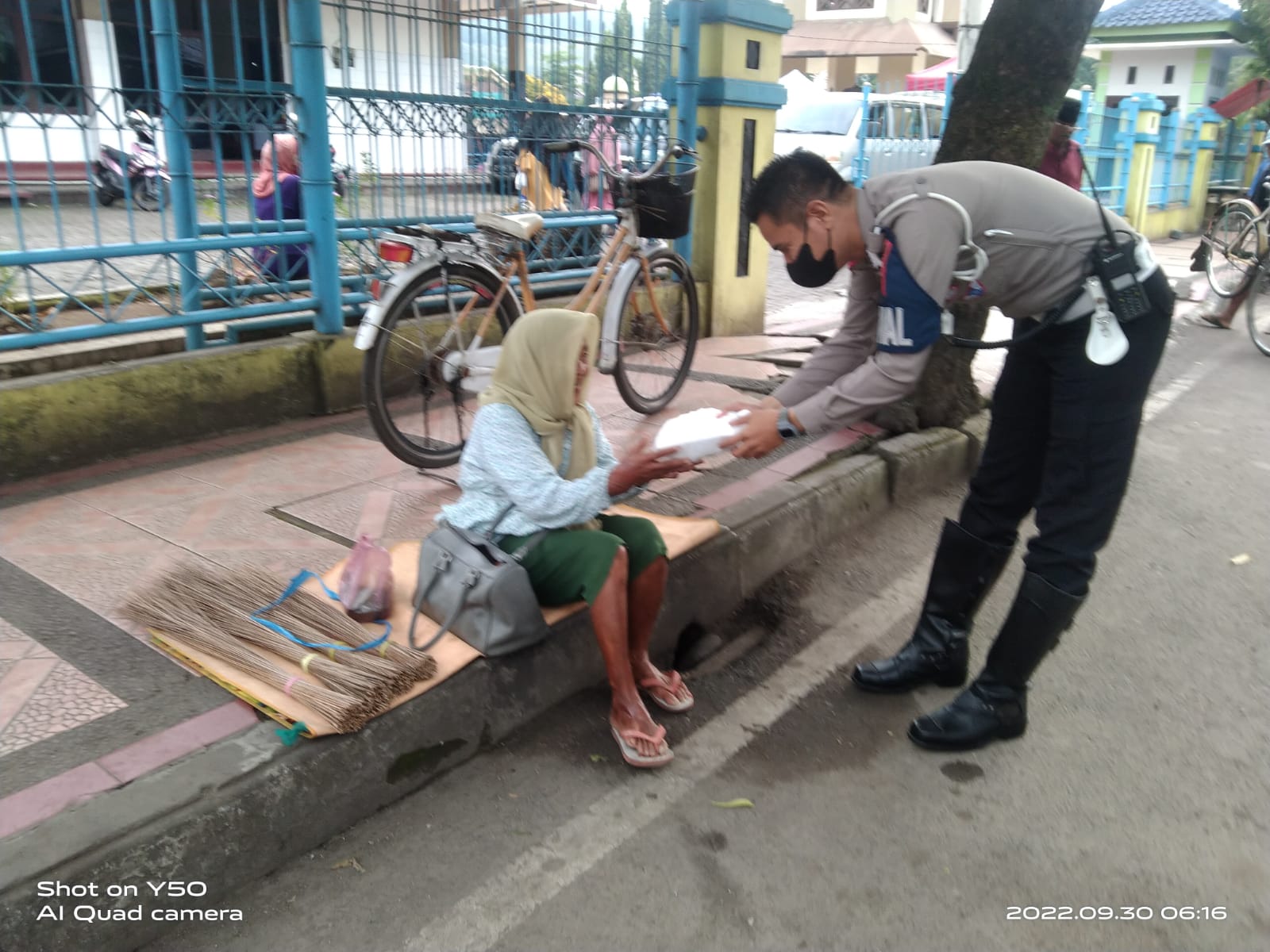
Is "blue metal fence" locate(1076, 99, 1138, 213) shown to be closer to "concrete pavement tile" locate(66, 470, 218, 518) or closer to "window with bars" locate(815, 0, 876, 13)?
"concrete pavement tile" locate(66, 470, 218, 518)

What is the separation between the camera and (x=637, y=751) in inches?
107

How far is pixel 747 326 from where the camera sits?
747cm

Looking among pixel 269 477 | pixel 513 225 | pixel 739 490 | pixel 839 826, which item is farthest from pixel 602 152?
pixel 839 826

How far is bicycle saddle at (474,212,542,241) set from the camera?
420cm

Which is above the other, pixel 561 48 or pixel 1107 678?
pixel 561 48

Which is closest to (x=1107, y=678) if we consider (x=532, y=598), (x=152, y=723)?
(x=532, y=598)

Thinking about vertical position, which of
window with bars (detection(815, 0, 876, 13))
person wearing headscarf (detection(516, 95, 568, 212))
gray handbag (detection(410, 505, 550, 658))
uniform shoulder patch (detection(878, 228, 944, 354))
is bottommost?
gray handbag (detection(410, 505, 550, 658))

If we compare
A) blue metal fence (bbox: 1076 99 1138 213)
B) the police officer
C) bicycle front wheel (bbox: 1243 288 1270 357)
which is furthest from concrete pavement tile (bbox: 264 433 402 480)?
blue metal fence (bbox: 1076 99 1138 213)

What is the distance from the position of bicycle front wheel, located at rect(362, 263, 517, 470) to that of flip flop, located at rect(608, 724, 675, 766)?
1.82 meters

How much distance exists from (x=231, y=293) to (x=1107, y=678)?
156 inches

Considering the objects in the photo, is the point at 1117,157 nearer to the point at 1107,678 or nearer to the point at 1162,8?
the point at 1162,8

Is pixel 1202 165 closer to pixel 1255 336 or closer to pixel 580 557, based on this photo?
pixel 1255 336

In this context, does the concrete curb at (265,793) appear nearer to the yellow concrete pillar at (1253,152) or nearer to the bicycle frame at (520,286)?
the bicycle frame at (520,286)

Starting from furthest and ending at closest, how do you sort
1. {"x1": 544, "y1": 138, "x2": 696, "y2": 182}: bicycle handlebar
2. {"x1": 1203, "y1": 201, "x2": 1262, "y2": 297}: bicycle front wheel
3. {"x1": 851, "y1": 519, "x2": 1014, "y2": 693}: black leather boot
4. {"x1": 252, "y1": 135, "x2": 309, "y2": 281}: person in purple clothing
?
1. {"x1": 1203, "y1": 201, "x2": 1262, "y2": 297}: bicycle front wheel
2. {"x1": 252, "y1": 135, "x2": 309, "y2": 281}: person in purple clothing
3. {"x1": 544, "y1": 138, "x2": 696, "y2": 182}: bicycle handlebar
4. {"x1": 851, "y1": 519, "x2": 1014, "y2": 693}: black leather boot
